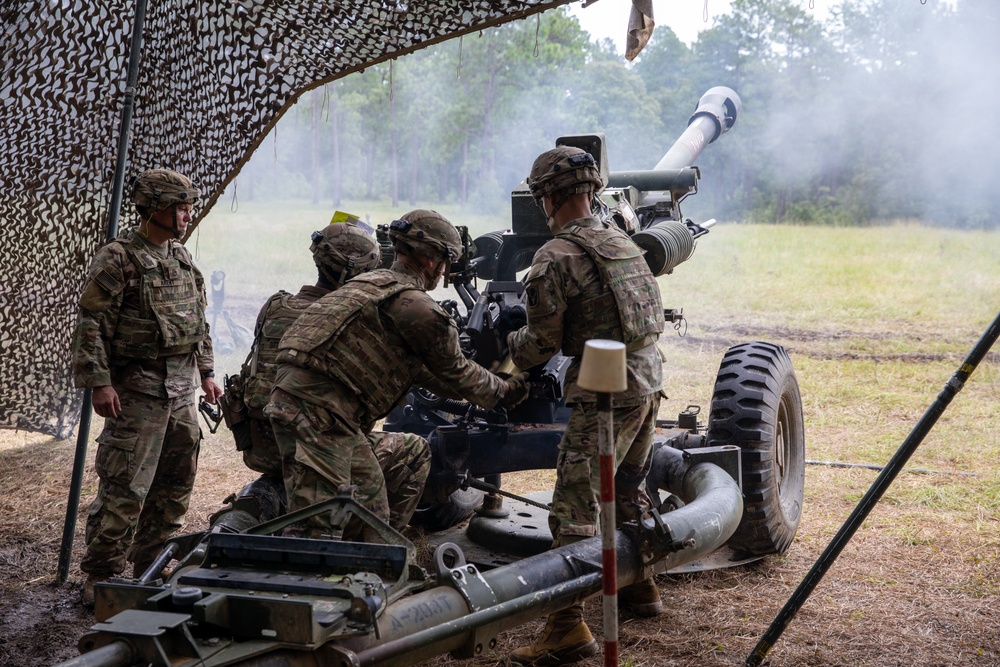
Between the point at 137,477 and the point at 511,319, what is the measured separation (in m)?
1.82

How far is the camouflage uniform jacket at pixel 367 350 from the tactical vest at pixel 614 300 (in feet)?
1.63

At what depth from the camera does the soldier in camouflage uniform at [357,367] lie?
370 centimetres

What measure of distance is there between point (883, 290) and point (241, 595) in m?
13.5

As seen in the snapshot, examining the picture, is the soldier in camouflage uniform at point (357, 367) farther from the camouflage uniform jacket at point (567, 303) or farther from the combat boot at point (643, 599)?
the combat boot at point (643, 599)

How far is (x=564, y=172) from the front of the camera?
151 inches

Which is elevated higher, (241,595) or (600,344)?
(600,344)

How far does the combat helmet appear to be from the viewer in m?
4.19

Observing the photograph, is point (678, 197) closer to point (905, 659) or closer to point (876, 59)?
point (905, 659)

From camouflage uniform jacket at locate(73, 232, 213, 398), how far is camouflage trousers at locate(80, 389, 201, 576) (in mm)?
92

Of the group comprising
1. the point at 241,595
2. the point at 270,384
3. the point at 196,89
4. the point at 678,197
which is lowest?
the point at 241,595

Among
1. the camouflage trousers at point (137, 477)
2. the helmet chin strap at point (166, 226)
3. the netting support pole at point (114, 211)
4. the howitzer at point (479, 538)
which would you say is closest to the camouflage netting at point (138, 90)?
the netting support pole at point (114, 211)

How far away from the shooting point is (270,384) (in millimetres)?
4137

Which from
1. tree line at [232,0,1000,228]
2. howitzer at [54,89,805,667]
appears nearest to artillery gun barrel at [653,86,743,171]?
howitzer at [54,89,805,667]

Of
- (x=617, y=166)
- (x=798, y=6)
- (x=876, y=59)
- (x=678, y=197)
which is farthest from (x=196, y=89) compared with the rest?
(x=798, y=6)
